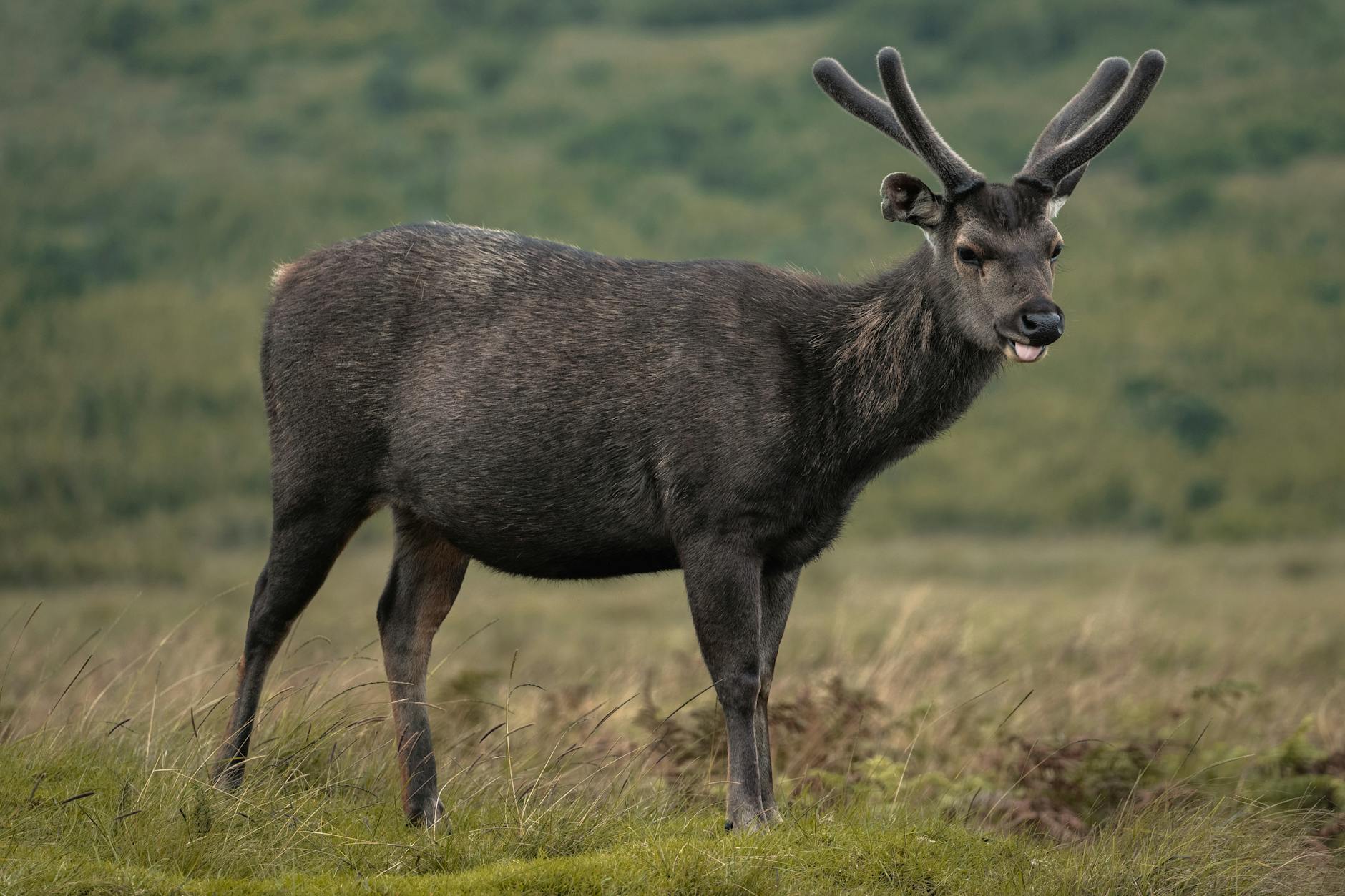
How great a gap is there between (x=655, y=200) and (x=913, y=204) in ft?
155

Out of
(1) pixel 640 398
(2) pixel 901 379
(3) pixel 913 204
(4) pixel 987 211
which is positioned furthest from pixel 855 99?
(1) pixel 640 398

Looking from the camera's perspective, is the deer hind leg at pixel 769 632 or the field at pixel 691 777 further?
the deer hind leg at pixel 769 632

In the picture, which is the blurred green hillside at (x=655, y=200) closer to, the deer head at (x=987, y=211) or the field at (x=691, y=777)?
the field at (x=691, y=777)

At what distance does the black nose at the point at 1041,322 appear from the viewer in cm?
720

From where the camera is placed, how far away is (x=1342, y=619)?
22.6 meters

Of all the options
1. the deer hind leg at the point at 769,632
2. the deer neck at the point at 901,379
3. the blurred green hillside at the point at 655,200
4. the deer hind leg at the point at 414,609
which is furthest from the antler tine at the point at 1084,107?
the blurred green hillside at the point at 655,200

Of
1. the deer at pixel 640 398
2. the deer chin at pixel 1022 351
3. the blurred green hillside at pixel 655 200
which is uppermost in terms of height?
the deer chin at pixel 1022 351

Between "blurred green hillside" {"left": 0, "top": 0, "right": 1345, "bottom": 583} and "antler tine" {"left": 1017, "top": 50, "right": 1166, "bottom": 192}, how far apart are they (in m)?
31.6

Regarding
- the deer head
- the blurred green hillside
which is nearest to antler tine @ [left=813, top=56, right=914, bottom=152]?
the deer head

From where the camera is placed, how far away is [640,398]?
7.92 metres

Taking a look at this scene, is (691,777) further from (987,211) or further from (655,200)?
(655,200)

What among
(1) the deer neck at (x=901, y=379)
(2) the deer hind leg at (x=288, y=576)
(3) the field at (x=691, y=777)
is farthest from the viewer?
(2) the deer hind leg at (x=288, y=576)

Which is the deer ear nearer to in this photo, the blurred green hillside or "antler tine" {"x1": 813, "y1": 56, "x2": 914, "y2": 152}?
"antler tine" {"x1": 813, "y1": 56, "x2": 914, "y2": 152}

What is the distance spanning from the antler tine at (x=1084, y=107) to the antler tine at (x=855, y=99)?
2.37ft
